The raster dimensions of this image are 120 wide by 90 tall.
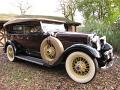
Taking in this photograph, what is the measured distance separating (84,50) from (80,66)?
0.49m

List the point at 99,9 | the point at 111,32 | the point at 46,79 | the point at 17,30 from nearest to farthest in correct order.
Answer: the point at 46,79 < the point at 17,30 < the point at 111,32 < the point at 99,9

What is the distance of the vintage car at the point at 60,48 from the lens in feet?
20.1

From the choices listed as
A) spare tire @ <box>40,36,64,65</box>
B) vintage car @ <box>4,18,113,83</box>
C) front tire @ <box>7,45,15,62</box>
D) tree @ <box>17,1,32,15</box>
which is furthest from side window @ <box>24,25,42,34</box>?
→ tree @ <box>17,1,32,15</box>

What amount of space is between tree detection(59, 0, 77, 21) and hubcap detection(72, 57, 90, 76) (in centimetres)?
2349

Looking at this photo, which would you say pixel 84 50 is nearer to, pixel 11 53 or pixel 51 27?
pixel 51 27

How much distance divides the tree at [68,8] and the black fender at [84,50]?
2337cm

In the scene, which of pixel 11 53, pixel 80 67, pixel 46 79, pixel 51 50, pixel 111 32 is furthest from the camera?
pixel 111 32

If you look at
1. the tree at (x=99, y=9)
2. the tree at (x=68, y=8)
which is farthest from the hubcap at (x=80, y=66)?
the tree at (x=68, y=8)

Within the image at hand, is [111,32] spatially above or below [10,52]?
above

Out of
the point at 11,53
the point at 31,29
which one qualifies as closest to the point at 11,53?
the point at 11,53

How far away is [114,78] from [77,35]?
175 cm

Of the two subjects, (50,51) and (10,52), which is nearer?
(50,51)

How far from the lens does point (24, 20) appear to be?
8344 mm

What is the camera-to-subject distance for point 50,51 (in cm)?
695
